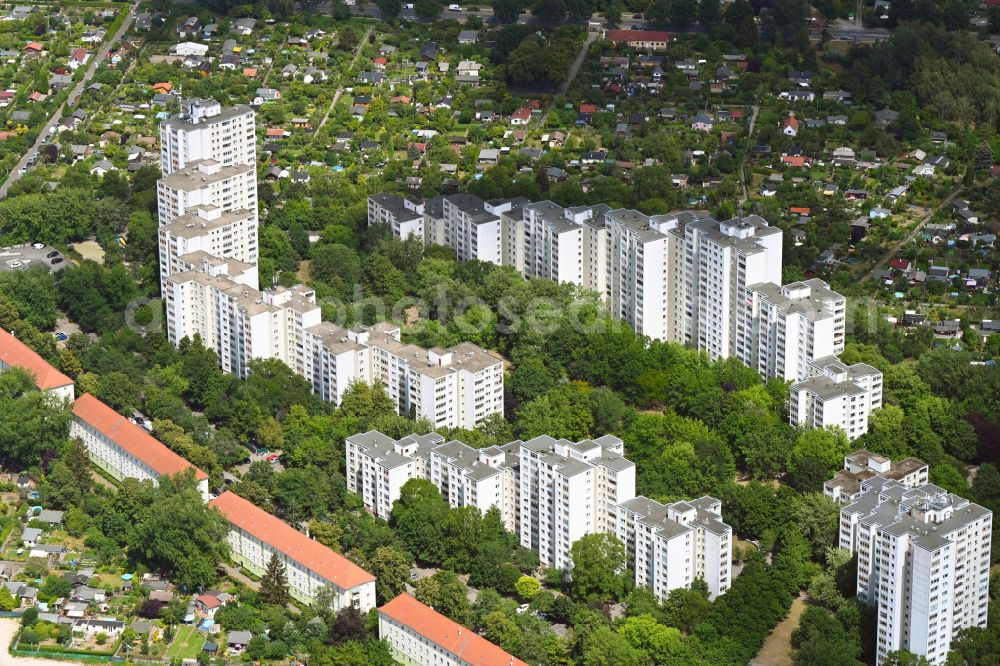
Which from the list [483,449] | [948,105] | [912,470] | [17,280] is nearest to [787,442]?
[912,470]

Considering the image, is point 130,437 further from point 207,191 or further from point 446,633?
point 446,633

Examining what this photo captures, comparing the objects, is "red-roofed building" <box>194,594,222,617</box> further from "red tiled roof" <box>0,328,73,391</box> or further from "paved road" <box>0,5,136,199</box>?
"paved road" <box>0,5,136,199</box>

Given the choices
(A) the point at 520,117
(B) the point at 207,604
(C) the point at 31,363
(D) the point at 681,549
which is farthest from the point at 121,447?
(A) the point at 520,117

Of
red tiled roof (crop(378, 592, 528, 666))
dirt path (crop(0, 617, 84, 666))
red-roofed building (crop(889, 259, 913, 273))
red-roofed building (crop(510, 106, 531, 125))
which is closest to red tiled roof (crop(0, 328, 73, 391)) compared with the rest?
dirt path (crop(0, 617, 84, 666))

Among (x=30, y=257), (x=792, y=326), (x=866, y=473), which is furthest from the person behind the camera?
(x=30, y=257)

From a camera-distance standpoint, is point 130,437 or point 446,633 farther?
point 130,437

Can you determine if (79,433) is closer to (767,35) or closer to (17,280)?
(17,280)

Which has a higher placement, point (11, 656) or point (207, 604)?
point (207, 604)
